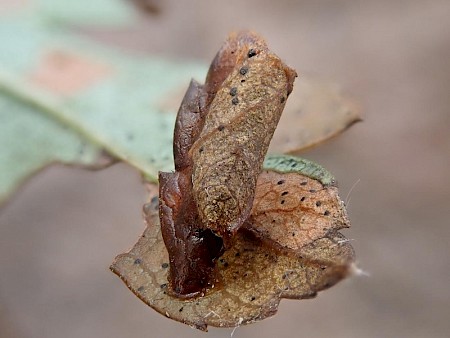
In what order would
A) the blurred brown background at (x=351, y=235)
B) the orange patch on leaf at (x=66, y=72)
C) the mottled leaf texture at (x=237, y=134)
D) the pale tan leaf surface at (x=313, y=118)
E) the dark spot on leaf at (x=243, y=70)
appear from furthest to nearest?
1. the blurred brown background at (x=351, y=235)
2. the orange patch on leaf at (x=66, y=72)
3. the pale tan leaf surface at (x=313, y=118)
4. the dark spot on leaf at (x=243, y=70)
5. the mottled leaf texture at (x=237, y=134)

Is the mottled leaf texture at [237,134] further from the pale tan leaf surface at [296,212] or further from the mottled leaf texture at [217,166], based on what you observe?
the pale tan leaf surface at [296,212]

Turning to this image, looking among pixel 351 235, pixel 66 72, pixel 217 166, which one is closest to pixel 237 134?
pixel 217 166

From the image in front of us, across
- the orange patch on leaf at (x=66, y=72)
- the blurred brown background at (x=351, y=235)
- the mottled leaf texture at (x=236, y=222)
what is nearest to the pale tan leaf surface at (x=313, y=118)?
the blurred brown background at (x=351, y=235)

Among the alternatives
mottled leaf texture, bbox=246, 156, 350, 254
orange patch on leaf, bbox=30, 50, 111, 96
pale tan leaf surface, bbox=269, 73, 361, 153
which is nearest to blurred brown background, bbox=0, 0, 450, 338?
orange patch on leaf, bbox=30, 50, 111, 96

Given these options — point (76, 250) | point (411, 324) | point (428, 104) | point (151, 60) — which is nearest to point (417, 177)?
point (428, 104)

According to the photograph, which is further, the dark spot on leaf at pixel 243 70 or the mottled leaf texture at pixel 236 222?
the dark spot on leaf at pixel 243 70

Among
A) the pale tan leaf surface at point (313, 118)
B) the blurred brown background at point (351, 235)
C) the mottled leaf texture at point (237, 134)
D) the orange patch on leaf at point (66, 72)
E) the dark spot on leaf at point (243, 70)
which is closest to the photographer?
the mottled leaf texture at point (237, 134)

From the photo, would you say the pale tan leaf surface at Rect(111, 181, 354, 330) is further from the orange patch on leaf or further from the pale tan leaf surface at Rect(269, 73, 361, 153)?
the orange patch on leaf

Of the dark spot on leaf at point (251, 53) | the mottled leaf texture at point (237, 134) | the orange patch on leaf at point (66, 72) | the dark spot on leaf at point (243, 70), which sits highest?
the orange patch on leaf at point (66, 72)

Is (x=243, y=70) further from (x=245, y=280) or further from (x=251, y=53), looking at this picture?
(x=245, y=280)
